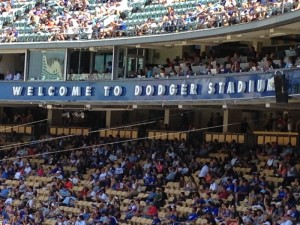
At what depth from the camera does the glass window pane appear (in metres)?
30.2

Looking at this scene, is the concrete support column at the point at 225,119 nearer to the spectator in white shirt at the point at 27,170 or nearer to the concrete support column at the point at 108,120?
the concrete support column at the point at 108,120

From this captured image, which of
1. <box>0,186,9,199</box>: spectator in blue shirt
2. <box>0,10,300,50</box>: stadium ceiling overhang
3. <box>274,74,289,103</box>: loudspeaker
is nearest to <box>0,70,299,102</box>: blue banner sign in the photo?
<box>274,74,289,103</box>: loudspeaker

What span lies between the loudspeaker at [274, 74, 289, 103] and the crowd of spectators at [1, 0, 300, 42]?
199cm

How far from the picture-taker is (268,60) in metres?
22.3

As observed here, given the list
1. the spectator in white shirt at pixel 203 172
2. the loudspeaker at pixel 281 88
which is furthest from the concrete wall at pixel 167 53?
the loudspeaker at pixel 281 88

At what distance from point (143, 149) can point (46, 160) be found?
446cm

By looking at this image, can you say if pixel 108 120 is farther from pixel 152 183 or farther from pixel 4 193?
pixel 152 183

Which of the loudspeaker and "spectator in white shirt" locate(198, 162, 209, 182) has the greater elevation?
the loudspeaker

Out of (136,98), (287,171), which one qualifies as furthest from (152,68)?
(287,171)

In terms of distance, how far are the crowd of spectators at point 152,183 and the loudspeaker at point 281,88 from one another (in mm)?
2149

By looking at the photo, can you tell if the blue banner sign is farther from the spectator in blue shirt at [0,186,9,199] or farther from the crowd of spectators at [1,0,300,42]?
the spectator in blue shirt at [0,186,9,199]

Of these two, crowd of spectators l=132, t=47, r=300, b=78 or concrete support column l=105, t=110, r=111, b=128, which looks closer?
crowd of spectators l=132, t=47, r=300, b=78

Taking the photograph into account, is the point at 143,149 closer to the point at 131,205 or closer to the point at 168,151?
the point at 168,151

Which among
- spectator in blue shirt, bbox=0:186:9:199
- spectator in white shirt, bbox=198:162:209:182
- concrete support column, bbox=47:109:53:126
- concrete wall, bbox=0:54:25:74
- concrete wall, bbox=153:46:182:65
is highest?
concrete wall, bbox=153:46:182:65
